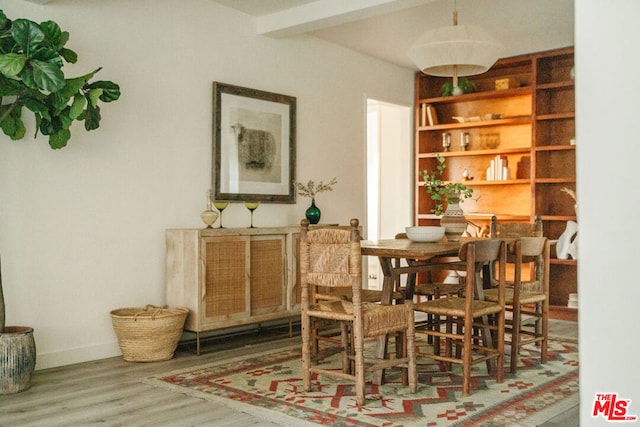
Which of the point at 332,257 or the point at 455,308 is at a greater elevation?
the point at 332,257

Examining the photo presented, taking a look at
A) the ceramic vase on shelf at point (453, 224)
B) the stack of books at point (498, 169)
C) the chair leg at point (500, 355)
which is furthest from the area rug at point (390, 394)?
the stack of books at point (498, 169)

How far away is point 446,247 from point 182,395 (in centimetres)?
175

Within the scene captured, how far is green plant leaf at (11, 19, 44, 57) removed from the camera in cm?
355

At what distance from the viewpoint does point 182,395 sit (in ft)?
11.9

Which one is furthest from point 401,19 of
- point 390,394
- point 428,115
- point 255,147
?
point 390,394

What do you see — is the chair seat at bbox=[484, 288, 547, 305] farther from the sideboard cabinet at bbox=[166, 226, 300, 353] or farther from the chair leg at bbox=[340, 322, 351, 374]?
the sideboard cabinet at bbox=[166, 226, 300, 353]

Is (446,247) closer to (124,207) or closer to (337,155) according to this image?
(124,207)

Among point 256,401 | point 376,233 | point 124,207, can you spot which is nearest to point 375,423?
point 256,401

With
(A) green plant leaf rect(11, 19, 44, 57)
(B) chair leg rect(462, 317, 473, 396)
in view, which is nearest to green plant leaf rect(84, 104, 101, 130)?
(A) green plant leaf rect(11, 19, 44, 57)

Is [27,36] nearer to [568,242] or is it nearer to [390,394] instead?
[390,394]

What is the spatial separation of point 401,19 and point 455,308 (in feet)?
10.6

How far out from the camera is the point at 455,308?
3.71 meters

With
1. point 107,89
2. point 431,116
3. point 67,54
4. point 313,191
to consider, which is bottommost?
point 313,191

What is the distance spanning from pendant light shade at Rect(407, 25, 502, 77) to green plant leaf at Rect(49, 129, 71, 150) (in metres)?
2.30
